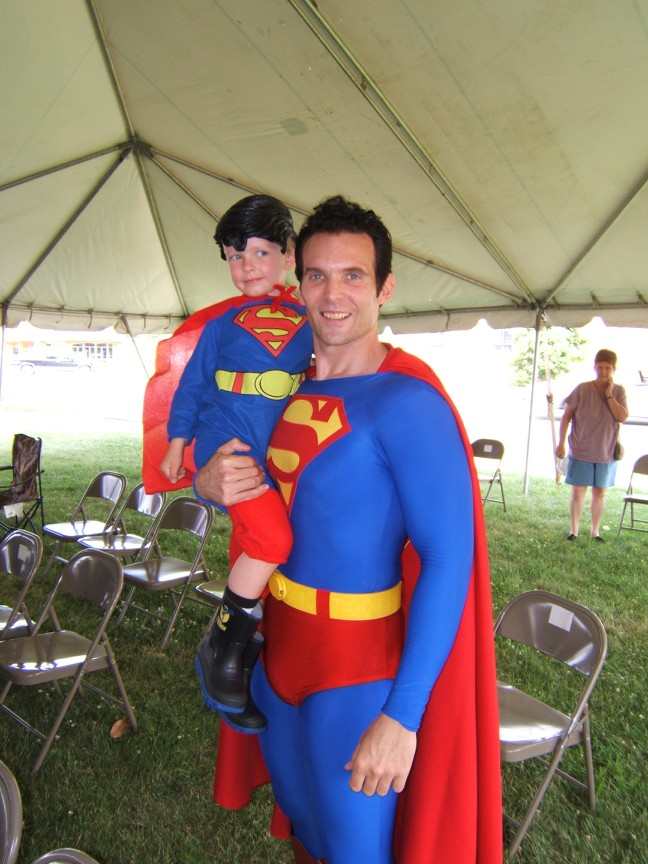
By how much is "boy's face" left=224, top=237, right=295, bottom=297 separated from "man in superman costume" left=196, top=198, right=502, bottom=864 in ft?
0.68

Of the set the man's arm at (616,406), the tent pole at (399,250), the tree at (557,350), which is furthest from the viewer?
the tree at (557,350)

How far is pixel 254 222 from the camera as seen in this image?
1417 millimetres

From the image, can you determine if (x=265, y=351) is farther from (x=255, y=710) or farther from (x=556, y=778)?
(x=556, y=778)

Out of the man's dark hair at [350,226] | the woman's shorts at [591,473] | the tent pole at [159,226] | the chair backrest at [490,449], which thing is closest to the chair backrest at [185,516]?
the man's dark hair at [350,226]

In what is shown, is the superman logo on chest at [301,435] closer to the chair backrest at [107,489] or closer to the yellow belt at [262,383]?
the yellow belt at [262,383]

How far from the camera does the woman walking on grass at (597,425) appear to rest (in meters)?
6.39

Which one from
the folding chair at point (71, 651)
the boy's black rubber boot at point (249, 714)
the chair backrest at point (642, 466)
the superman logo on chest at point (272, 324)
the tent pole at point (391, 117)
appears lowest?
the folding chair at point (71, 651)

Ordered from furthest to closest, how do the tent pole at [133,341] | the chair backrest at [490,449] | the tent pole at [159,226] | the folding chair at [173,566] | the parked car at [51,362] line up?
the parked car at [51,362], the tent pole at [133,341], the chair backrest at [490,449], the tent pole at [159,226], the folding chair at [173,566]

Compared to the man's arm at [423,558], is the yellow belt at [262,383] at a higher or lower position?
higher

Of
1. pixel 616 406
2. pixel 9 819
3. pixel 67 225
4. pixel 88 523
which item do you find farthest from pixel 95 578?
pixel 616 406

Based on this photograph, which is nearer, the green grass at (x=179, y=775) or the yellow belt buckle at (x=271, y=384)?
the yellow belt buckle at (x=271, y=384)

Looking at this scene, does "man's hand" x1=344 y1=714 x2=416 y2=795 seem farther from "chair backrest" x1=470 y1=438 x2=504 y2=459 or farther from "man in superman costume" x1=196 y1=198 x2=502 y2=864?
"chair backrest" x1=470 y1=438 x2=504 y2=459

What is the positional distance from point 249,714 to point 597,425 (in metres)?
6.05

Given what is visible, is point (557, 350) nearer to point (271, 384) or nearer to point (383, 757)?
point (271, 384)
